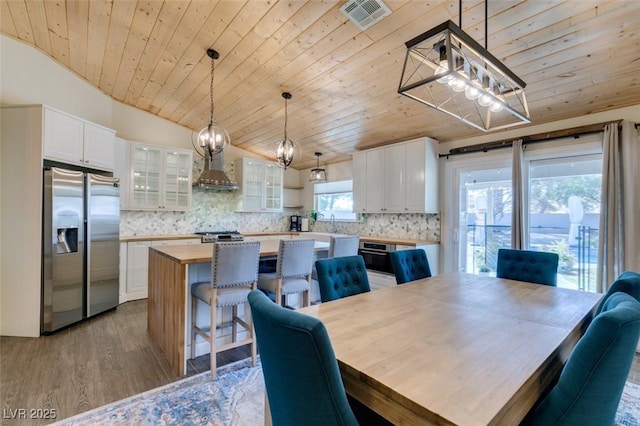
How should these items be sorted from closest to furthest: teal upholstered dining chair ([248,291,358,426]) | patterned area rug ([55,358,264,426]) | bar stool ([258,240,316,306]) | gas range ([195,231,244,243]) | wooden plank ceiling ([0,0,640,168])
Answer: teal upholstered dining chair ([248,291,358,426])
patterned area rug ([55,358,264,426])
wooden plank ceiling ([0,0,640,168])
bar stool ([258,240,316,306])
gas range ([195,231,244,243])

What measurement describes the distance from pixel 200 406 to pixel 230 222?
13.9ft

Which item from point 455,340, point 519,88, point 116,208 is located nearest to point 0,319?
point 116,208

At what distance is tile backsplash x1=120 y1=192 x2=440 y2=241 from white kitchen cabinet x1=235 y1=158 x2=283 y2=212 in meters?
0.26

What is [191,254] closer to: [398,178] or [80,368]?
[80,368]

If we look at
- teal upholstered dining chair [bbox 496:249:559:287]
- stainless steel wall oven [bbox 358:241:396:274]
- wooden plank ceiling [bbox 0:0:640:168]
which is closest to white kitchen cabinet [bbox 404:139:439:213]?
wooden plank ceiling [bbox 0:0:640:168]

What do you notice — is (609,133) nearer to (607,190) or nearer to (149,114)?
(607,190)

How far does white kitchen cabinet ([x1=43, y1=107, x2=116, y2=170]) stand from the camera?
317 centimetres

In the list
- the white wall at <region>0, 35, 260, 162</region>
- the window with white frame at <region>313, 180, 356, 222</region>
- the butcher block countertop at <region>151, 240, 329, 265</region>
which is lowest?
the butcher block countertop at <region>151, 240, 329, 265</region>

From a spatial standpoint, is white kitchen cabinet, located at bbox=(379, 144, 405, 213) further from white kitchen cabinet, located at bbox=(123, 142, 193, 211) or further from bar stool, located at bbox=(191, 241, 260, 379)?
white kitchen cabinet, located at bbox=(123, 142, 193, 211)

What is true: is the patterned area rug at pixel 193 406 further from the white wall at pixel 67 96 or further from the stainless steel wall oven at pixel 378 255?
the white wall at pixel 67 96

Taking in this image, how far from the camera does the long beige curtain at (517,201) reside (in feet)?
11.3

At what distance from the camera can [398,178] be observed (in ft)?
14.8

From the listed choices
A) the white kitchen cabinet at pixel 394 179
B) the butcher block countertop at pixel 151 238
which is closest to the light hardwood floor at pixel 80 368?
the butcher block countertop at pixel 151 238

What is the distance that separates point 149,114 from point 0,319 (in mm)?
3413
